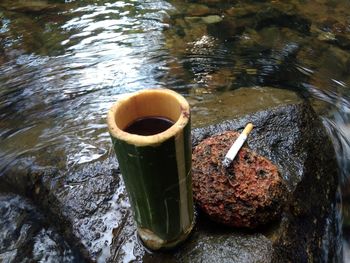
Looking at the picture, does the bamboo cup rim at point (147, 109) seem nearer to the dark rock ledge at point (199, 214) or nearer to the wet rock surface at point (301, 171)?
the dark rock ledge at point (199, 214)

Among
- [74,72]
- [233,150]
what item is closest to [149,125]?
[233,150]

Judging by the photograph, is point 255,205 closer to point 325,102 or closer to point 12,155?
point 12,155

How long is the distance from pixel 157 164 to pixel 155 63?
366 centimetres

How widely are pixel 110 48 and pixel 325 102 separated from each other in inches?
132

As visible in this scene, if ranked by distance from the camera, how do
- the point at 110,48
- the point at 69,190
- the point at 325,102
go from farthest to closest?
the point at 110,48 < the point at 325,102 < the point at 69,190

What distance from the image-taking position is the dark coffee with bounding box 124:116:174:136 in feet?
6.48

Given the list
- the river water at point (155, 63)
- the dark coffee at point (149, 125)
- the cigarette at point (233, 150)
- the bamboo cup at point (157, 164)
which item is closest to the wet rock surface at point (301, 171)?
the river water at point (155, 63)

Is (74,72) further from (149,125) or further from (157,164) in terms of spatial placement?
(157,164)

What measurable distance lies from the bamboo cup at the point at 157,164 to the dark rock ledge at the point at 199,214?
0.25 meters

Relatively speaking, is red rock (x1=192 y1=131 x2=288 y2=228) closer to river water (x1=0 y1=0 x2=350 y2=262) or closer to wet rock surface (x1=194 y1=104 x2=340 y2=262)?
wet rock surface (x1=194 y1=104 x2=340 y2=262)

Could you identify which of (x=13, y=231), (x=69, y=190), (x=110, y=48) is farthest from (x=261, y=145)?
(x=110, y=48)

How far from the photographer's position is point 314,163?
3.02m

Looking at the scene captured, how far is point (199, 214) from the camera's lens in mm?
2475

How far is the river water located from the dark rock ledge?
0.21 meters
